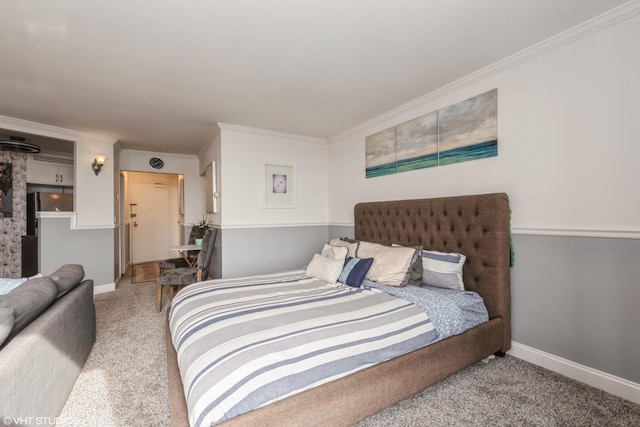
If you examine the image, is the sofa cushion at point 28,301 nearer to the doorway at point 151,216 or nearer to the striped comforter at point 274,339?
the striped comforter at point 274,339

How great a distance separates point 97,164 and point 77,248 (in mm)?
1292

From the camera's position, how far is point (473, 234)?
2.41 m

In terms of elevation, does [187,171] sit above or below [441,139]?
above

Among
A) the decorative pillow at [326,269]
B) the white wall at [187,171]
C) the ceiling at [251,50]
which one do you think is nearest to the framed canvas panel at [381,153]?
the ceiling at [251,50]

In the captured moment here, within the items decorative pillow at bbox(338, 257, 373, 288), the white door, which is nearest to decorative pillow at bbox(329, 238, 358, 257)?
decorative pillow at bbox(338, 257, 373, 288)

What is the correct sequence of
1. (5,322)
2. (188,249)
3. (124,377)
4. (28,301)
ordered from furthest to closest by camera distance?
(188,249) < (124,377) < (28,301) < (5,322)

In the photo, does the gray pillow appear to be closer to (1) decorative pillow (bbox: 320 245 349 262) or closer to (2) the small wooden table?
(1) decorative pillow (bbox: 320 245 349 262)

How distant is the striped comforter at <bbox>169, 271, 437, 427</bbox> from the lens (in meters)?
1.22

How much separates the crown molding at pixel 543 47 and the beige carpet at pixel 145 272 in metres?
5.22

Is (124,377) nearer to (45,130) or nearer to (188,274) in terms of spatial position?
(188,274)

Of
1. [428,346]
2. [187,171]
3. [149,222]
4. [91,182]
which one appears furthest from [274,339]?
[149,222]

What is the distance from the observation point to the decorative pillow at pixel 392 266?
243 cm

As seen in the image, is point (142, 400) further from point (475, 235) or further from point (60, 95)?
point (60, 95)

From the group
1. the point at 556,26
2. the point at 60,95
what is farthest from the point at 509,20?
the point at 60,95
